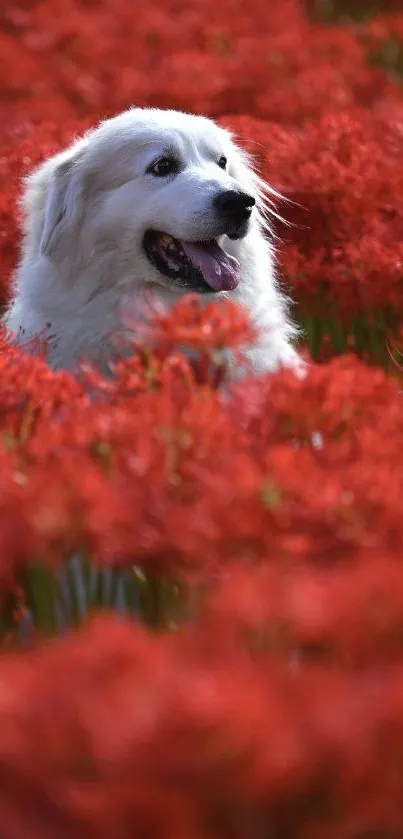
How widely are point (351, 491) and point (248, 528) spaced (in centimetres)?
17

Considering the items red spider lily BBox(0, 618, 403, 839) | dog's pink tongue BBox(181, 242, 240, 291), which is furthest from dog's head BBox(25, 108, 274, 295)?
red spider lily BBox(0, 618, 403, 839)

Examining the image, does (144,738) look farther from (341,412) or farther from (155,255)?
(155,255)

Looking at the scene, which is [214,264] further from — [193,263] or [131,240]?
[131,240]

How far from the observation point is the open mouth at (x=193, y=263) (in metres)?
4.02

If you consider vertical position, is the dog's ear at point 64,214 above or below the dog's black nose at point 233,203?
below

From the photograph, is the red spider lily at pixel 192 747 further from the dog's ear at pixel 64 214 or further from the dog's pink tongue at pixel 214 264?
the dog's ear at pixel 64 214

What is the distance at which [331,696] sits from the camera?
139 centimetres

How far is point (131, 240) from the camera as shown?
4.13m

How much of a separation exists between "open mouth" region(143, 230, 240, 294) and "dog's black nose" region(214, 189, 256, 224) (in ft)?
0.52

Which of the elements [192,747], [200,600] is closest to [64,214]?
[200,600]

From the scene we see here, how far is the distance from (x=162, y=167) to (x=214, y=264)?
0.36 meters

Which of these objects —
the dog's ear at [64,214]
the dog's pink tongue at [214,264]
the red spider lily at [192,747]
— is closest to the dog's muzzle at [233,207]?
the dog's pink tongue at [214,264]

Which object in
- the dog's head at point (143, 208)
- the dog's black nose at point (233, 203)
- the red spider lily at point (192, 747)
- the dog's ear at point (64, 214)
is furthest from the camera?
the dog's ear at point (64, 214)

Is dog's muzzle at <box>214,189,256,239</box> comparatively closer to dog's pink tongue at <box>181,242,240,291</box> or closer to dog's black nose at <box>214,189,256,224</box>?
dog's black nose at <box>214,189,256,224</box>
